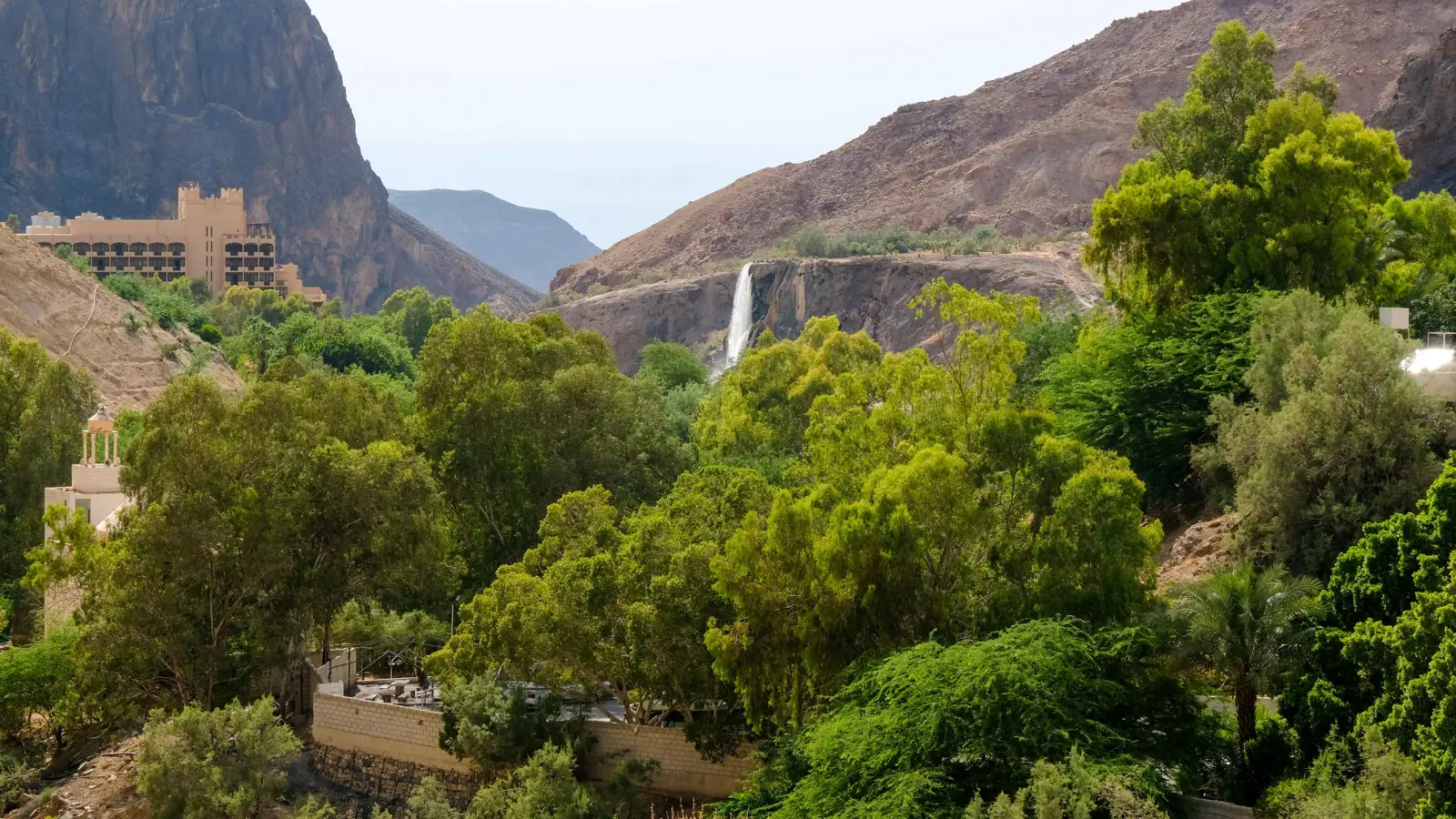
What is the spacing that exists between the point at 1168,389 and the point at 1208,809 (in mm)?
10859

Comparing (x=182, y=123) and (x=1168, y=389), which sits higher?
(x=182, y=123)

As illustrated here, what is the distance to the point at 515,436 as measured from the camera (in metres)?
35.7

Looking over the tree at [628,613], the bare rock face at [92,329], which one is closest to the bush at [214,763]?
the tree at [628,613]

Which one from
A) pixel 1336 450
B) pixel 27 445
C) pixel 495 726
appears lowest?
pixel 495 726

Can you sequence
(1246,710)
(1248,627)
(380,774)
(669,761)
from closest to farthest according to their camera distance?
(1248,627)
(1246,710)
(669,761)
(380,774)

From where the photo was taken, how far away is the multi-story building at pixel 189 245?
130 meters

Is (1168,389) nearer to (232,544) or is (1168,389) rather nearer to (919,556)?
(919,556)

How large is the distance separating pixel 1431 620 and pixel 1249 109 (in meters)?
17.3

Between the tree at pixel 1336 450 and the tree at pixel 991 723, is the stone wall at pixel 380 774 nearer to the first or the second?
the tree at pixel 991 723

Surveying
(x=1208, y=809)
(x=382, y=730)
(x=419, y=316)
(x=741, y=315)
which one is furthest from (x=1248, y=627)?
(x=419, y=316)

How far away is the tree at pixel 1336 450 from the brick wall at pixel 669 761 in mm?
8372

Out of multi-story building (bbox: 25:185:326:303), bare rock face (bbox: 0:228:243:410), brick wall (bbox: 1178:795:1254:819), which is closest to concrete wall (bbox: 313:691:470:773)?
brick wall (bbox: 1178:795:1254:819)

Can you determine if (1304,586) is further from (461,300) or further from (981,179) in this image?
(461,300)

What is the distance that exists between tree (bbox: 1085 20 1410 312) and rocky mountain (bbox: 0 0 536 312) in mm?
137288
